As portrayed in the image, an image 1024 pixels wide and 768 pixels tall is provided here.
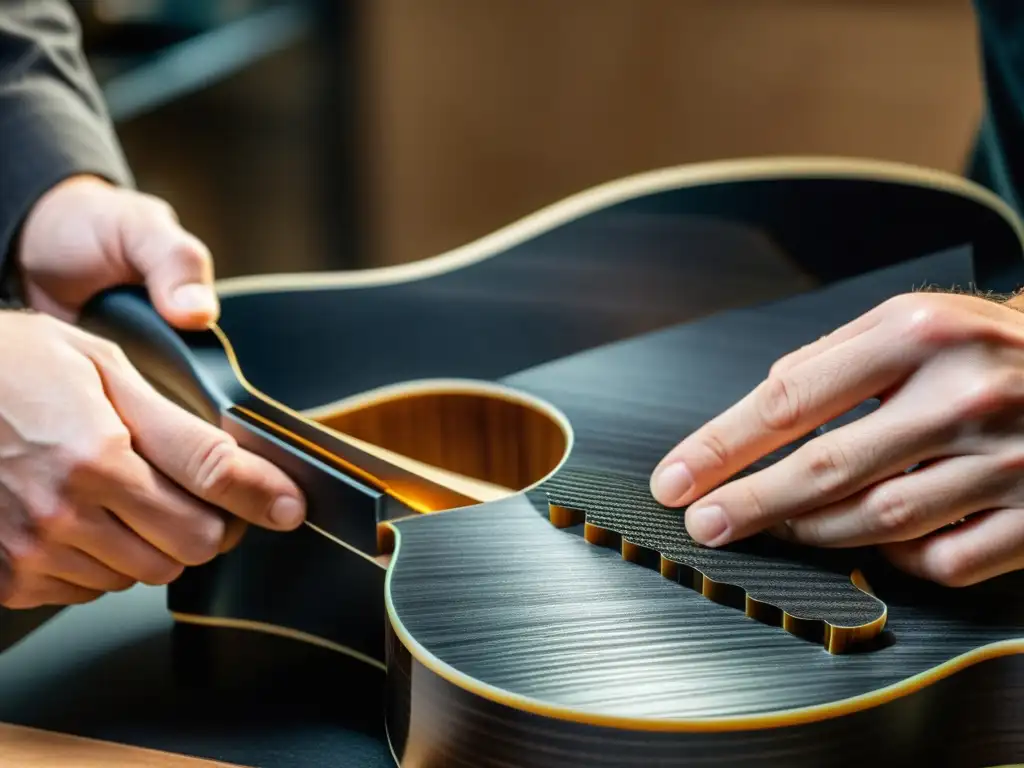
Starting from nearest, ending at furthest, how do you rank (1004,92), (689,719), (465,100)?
(689,719) → (1004,92) → (465,100)

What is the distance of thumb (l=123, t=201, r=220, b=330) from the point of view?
63 centimetres

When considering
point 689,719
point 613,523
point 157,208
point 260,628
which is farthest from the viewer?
point 157,208

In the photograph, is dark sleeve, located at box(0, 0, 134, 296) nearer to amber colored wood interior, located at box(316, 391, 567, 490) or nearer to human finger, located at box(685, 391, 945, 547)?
amber colored wood interior, located at box(316, 391, 567, 490)

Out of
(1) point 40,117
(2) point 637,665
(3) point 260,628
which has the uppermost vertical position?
(1) point 40,117

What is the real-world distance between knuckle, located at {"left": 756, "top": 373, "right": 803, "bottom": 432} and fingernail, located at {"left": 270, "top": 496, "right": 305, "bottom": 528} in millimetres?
232

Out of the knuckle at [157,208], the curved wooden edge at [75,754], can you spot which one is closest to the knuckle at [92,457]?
the curved wooden edge at [75,754]

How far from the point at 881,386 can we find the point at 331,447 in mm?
272

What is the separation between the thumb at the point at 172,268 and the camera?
2.06 ft

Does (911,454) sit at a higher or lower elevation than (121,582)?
higher

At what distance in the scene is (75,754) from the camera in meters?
0.49

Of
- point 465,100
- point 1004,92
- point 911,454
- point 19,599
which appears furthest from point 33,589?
point 465,100

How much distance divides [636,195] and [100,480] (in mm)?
436

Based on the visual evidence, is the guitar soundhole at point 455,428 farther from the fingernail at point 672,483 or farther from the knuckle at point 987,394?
the knuckle at point 987,394

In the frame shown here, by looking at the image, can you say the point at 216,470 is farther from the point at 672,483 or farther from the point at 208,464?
the point at 672,483
